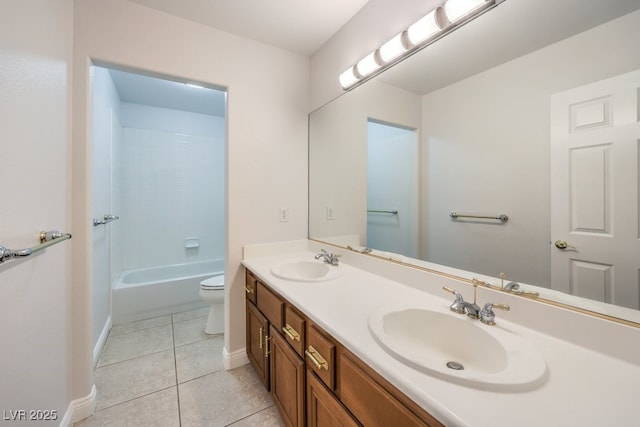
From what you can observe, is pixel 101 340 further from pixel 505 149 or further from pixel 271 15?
pixel 505 149

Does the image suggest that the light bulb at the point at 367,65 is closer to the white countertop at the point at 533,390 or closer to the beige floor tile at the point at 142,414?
the white countertop at the point at 533,390

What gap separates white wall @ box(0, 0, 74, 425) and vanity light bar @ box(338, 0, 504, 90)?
1.47 metres

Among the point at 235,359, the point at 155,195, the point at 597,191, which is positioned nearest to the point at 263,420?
the point at 235,359

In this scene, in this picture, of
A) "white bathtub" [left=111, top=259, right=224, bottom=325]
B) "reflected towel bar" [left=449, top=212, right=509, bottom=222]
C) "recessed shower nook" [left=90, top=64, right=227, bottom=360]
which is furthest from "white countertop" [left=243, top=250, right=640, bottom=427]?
"white bathtub" [left=111, top=259, right=224, bottom=325]

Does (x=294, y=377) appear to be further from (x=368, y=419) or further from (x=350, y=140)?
(x=350, y=140)

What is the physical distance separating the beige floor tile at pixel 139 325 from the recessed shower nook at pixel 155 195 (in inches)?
2.5

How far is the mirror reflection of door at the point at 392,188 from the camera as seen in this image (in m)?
1.36

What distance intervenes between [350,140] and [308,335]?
1.32 m

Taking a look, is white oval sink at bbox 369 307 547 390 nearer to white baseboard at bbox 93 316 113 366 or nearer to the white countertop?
the white countertop

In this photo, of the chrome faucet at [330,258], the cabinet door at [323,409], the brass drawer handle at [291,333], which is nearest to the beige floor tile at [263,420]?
the cabinet door at [323,409]

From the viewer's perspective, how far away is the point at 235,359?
1.79 meters

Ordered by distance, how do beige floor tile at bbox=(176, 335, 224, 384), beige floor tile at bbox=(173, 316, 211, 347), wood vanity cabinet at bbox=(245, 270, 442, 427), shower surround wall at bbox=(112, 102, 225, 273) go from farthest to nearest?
1. shower surround wall at bbox=(112, 102, 225, 273)
2. beige floor tile at bbox=(173, 316, 211, 347)
3. beige floor tile at bbox=(176, 335, 224, 384)
4. wood vanity cabinet at bbox=(245, 270, 442, 427)

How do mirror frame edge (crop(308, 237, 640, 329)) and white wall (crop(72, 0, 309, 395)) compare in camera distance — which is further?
white wall (crop(72, 0, 309, 395))

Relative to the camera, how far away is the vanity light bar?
101cm
